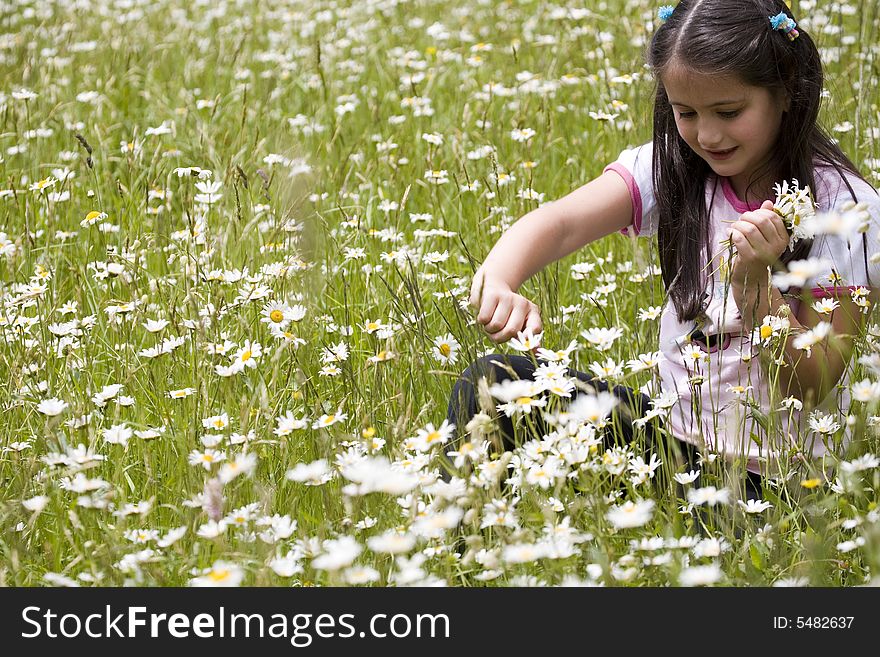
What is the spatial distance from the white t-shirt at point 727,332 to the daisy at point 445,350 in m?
0.40

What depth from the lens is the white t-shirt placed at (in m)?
2.00

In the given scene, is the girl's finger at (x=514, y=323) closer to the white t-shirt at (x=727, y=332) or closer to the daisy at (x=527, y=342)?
the daisy at (x=527, y=342)

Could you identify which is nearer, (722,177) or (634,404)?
(634,404)

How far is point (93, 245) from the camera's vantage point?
2977mm

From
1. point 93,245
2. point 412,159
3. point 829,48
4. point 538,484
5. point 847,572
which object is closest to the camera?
point 538,484

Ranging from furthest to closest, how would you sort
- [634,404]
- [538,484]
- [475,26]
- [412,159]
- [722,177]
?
1. [475,26]
2. [412,159]
3. [722,177]
4. [634,404]
5. [538,484]

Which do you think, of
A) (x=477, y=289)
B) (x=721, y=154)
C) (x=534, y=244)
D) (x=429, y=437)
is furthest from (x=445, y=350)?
(x=721, y=154)

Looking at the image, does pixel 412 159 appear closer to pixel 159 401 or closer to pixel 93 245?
pixel 93 245

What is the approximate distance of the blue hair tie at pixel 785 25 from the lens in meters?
2.13

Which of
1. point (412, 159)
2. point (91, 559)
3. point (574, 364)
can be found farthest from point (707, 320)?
point (412, 159)

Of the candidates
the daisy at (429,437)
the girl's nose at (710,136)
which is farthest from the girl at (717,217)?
the daisy at (429,437)

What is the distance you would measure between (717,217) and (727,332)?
0.85 ft

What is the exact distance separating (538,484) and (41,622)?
713 mm

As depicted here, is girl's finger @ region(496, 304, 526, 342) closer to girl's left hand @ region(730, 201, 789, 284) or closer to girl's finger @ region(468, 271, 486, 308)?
girl's finger @ region(468, 271, 486, 308)
